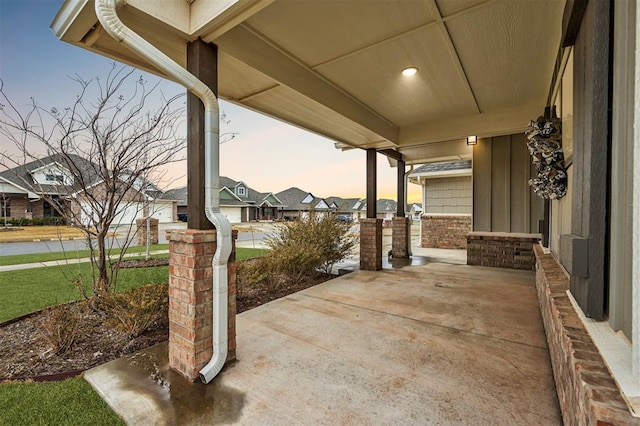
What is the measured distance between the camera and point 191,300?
2266 mm

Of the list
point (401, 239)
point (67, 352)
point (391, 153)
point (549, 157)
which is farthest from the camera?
point (401, 239)

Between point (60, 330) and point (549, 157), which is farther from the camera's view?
point (549, 157)

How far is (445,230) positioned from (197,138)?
34.5ft

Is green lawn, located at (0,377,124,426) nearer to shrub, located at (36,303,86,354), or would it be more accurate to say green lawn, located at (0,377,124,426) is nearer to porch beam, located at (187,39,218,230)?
shrub, located at (36,303,86,354)

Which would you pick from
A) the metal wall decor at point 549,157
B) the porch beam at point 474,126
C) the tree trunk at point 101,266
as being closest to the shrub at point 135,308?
the tree trunk at point 101,266

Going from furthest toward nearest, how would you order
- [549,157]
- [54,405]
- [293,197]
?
[293,197] → [549,157] → [54,405]

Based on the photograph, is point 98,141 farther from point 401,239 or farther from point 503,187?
point 503,187

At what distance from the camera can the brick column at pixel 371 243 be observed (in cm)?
639

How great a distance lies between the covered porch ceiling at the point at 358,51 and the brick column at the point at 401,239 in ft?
12.5

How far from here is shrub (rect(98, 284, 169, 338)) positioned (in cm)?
308

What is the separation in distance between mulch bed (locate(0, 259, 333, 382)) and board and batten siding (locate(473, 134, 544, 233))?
7156 millimetres

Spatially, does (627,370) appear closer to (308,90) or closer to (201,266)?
(201,266)

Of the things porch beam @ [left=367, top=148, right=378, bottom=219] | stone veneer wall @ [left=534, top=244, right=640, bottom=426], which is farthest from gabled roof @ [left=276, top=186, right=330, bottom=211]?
stone veneer wall @ [left=534, top=244, right=640, bottom=426]

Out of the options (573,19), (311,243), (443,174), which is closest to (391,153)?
(311,243)
